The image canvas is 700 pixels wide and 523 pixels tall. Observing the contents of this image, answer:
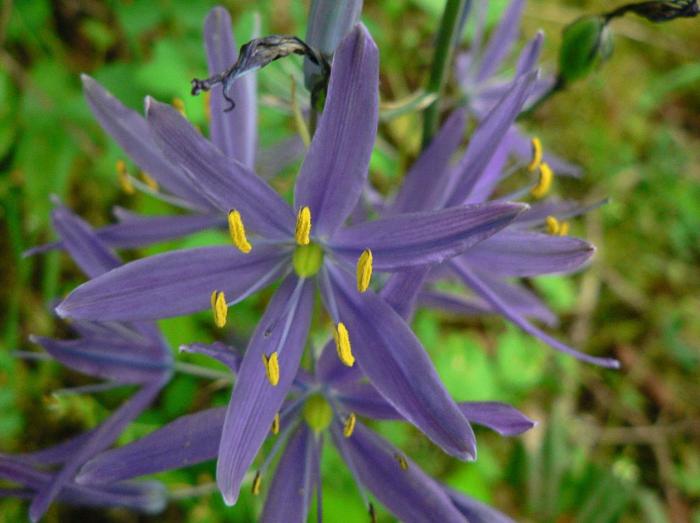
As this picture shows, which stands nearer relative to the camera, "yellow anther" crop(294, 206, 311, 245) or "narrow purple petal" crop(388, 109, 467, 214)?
"yellow anther" crop(294, 206, 311, 245)

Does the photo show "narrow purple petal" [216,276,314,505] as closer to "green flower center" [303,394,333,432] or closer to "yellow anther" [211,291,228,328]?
"yellow anther" [211,291,228,328]

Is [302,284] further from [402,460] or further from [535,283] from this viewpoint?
[535,283]

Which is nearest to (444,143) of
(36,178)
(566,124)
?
(36,178)

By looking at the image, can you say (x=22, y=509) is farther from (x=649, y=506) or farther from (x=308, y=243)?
(x=649, y=506)

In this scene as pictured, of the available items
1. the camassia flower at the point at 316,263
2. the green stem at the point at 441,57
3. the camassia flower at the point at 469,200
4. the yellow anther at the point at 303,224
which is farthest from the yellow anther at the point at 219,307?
the green stem at the point at 441,57

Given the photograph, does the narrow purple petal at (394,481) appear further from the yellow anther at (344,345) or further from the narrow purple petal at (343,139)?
the narrow purple petal at (343,139)

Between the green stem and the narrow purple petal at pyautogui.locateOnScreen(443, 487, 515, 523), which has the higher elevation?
the green stem

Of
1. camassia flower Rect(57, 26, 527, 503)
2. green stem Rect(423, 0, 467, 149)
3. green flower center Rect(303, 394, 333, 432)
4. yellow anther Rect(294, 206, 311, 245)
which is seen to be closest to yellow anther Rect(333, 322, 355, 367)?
camassia flower Rect(57, 26, 527, 503)
